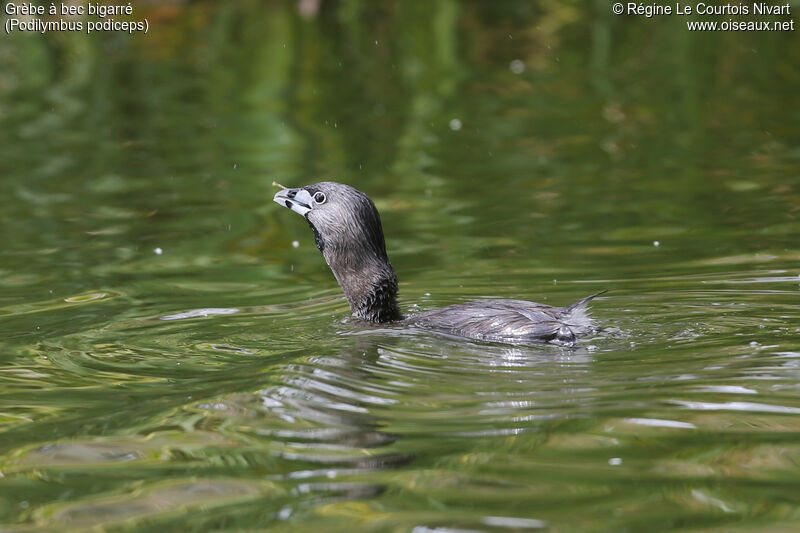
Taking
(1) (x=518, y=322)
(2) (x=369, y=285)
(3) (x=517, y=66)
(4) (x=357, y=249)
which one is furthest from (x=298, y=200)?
(3) (x=517, y=66)

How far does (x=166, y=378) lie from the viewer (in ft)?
20.7

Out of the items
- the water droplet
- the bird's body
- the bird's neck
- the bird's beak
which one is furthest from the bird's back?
the water droplet

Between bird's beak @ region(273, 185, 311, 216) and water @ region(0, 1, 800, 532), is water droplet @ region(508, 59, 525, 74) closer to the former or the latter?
water @ region(0, 1, 800, 532)

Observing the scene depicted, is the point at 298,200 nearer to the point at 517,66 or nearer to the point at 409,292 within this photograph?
the point at 409,292

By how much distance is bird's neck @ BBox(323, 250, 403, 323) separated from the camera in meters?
A: 7.41

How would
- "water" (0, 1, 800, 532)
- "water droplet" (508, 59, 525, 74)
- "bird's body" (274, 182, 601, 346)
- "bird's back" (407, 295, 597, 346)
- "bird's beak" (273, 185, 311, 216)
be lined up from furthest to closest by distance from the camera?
1. "water droplet" (508, 59, 525, 74)
2. "bird's beak" (273, 185, 311, 216)
3. "bird's body" (274, 182, 601, 346)
4. "bird's back" (407, 295, 597, 346)
5. "water" (0, 1, 800, 532)

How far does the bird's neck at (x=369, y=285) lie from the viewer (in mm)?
7410

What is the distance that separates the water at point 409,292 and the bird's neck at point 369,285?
0.63 ft

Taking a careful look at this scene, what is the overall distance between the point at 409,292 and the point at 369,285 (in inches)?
38.2

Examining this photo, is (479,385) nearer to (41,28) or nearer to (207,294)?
(207,294)

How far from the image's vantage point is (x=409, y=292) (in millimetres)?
8352

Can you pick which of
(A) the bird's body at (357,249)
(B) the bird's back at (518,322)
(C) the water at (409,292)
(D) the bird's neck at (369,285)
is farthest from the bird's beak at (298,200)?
(B) the bird's back at (518,322)

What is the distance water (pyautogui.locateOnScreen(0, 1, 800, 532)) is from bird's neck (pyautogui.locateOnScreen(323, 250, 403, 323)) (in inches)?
7.5

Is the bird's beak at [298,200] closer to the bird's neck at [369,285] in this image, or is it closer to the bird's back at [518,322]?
the bird's neck at [369,285]
